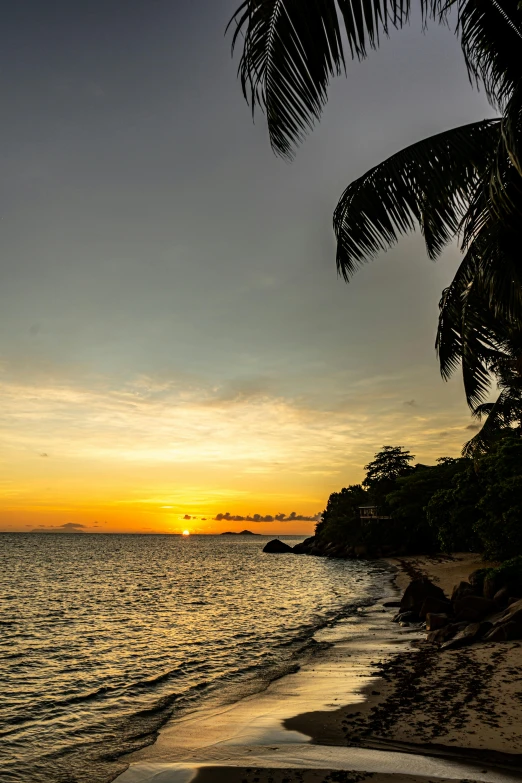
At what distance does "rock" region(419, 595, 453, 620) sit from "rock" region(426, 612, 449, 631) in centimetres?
154

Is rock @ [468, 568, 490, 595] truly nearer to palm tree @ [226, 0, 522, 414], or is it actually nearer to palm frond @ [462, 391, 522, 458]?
palm frond @ [462, 391, 522, 458]

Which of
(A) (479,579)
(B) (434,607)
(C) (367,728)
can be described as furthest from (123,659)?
(A) (479,579)

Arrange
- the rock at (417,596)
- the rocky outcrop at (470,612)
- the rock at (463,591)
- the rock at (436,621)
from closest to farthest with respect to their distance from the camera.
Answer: the rocky outcrop at (470,612)
the rock at (436,621)
the rock at (463,591)
the rock at (417,596)

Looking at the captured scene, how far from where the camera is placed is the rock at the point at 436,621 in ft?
66.6

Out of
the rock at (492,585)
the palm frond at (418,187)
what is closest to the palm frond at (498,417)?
the rock at (492,585)

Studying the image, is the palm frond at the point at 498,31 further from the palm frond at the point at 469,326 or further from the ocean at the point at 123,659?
the ocean at the point at 123,659

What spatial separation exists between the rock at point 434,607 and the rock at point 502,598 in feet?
6.26

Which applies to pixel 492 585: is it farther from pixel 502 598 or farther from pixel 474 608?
pixel 474 608

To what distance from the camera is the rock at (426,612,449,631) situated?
66.6ft

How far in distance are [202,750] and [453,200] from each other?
9.95m

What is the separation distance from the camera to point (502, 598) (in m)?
21.3

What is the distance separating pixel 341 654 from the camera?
18.1 meters

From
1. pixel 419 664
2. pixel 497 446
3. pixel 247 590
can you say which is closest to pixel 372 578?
pixel 247 590

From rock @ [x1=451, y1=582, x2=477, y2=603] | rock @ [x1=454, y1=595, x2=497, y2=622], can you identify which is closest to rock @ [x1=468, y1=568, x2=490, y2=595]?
rock @ [x1=451, y1=582, x2=477, y2=603]
